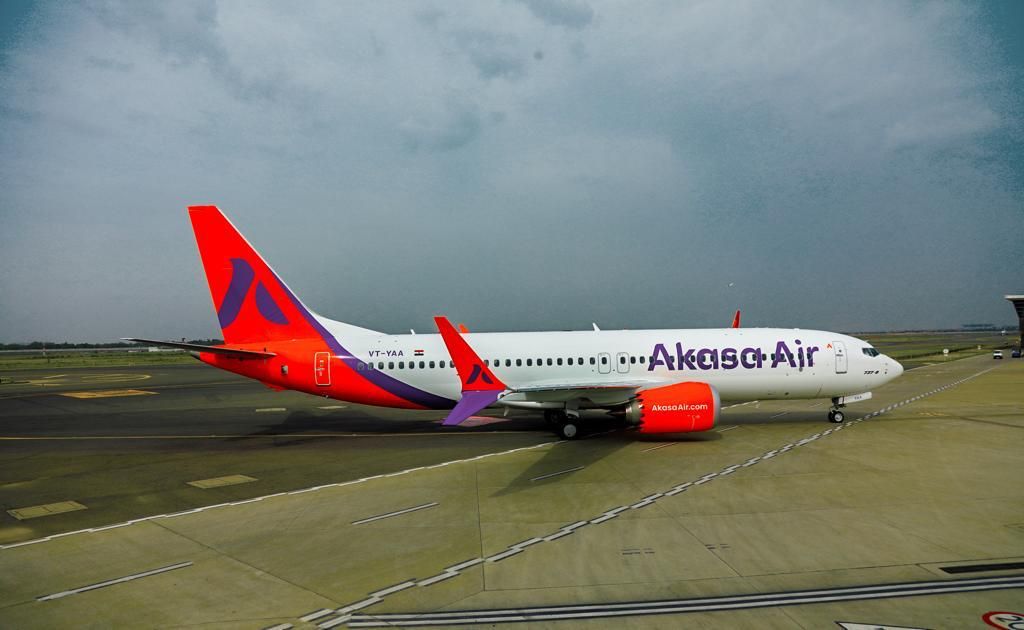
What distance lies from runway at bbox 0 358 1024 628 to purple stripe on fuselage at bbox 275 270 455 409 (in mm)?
1642

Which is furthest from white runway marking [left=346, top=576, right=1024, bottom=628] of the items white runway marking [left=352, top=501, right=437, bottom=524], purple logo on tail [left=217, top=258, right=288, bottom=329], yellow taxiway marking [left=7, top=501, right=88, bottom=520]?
purple logo on tail [left=217, top=258, right=288, bottom=329]

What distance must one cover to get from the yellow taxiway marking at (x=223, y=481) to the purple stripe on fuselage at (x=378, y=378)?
6922 millimetres

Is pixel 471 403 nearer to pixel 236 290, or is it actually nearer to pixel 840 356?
pixel 236 290

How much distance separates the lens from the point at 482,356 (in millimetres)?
22922

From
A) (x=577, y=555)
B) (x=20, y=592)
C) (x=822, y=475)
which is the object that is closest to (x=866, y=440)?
(x=822, y=475)

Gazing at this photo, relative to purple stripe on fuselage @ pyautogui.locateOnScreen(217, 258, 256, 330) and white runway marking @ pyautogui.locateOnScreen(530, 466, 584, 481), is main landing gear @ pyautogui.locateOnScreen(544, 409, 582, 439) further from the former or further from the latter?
purple stripe on fuselage @ pyautogui.locateOnScreen(217, 258, 256, 330)

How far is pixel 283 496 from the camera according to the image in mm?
14266

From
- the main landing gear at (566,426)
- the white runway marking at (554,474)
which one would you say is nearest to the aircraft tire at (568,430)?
the main landing gear at (566,426)

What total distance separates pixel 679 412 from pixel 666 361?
3.70 meters

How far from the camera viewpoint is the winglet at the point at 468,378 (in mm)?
18000

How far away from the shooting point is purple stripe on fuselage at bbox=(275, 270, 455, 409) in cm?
2280

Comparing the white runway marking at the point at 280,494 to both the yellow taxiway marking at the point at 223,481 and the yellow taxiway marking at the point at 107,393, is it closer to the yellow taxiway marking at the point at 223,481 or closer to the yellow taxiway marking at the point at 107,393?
the yellow taxiway marking at the point at 223,481

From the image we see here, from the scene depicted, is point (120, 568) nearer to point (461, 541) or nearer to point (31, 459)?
point (461, 541)

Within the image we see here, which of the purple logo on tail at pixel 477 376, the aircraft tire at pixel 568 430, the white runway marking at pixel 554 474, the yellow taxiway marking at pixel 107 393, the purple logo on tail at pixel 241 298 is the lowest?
the white runway marking at pixel 554 474
